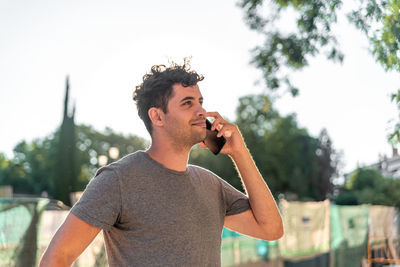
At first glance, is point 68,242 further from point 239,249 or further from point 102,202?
point 239,249

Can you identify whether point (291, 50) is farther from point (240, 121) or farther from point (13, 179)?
point (13, 179)

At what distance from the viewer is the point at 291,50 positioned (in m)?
5.75

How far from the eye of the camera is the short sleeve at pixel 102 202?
1.67 m

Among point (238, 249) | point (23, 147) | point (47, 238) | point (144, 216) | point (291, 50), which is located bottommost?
point (238, 249)

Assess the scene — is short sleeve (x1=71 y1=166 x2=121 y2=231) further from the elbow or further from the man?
the elbow

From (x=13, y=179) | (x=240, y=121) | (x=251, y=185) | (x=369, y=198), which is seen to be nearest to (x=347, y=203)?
(x=369, y=198)

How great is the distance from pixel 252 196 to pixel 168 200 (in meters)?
0.45

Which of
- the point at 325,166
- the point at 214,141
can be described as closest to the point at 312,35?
the point at 214,141

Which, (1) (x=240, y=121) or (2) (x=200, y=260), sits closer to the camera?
(2) (x=200, y=260)

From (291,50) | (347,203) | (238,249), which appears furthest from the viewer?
(347,203)

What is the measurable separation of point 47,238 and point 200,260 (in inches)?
110

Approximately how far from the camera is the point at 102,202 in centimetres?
169

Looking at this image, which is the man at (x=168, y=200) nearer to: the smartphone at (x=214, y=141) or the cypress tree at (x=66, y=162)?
the smartphone at (x=214, y=141)

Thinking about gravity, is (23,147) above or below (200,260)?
above
